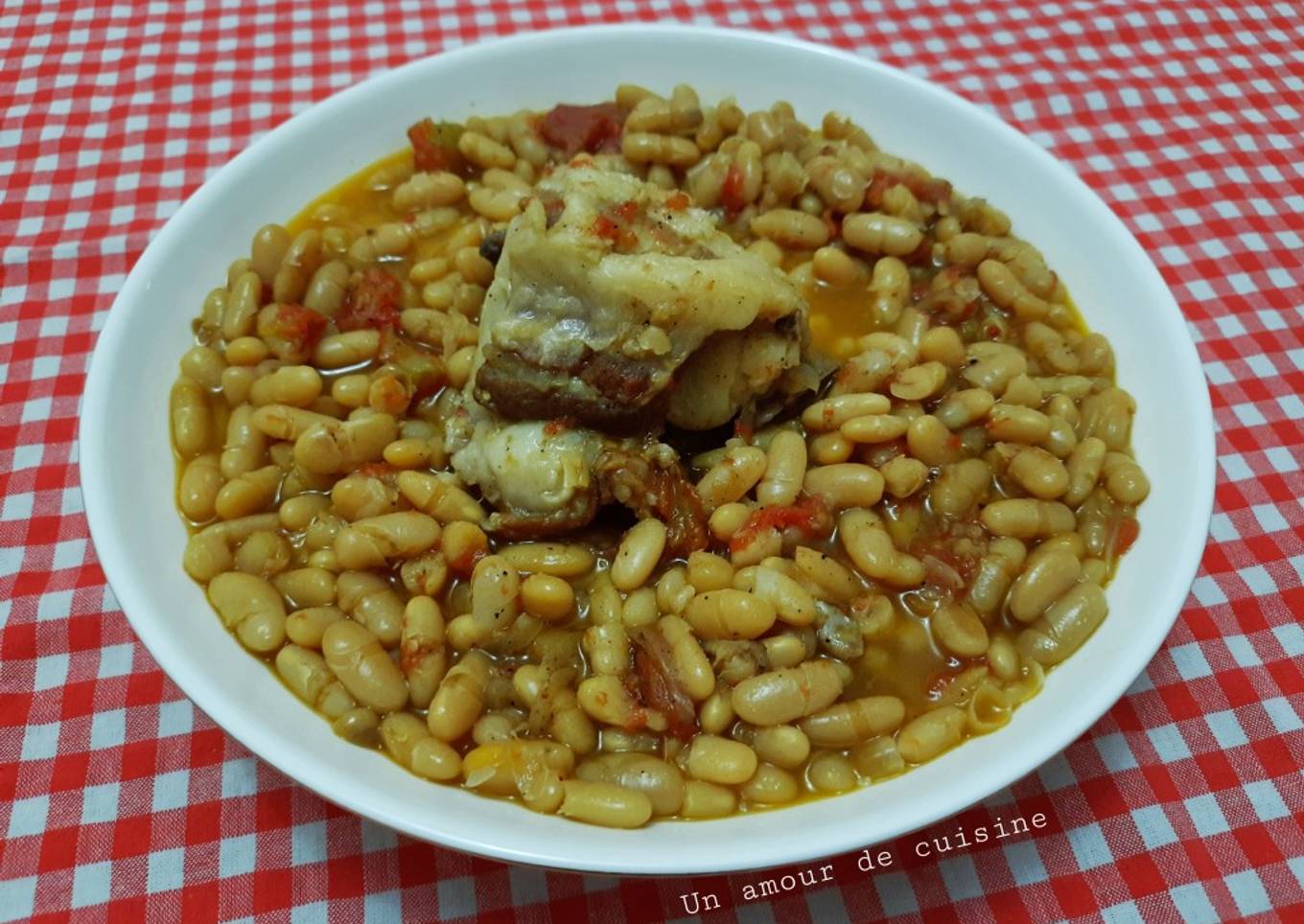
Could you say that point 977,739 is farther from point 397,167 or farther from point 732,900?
point 397,167

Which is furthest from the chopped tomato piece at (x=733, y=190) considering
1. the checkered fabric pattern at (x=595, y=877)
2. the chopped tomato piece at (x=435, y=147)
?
the checkered fabric pattern at (x=595, y=877)

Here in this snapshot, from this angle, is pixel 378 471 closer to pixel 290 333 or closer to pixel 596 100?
pixel 290 333

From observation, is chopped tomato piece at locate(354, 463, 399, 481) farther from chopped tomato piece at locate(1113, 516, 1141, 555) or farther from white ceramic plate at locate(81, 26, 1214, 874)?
chopped tomato piece at locate(1113, 516, 1141, 555)

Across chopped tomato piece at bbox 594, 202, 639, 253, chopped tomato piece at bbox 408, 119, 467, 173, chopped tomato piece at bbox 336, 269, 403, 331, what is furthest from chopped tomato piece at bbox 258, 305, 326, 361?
chopped tomato piece at bbox 594, 202, 639, 253

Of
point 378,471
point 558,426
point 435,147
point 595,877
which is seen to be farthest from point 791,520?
point 435,147

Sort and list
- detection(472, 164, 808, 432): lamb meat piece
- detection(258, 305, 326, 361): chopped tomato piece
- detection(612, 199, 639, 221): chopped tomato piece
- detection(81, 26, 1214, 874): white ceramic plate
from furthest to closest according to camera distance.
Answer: detection(258, 305, 326, 361): chopped tomato piece → detection(612, 199, 639, 221): chopped tomato piece → detection(472, 164, 808, 432): lamb meat piece → detection(81, 26, 1214, 874): white ceramic plate

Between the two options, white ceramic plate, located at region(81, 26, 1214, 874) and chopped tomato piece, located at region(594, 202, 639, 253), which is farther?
chopped tomato piece, located at region(594, 202, 639, 253)

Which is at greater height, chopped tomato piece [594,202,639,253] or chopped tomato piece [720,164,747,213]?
chopped tomato piece [594,202,639,253]

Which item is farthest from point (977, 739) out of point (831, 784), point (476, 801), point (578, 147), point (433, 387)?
point (578, 147)
